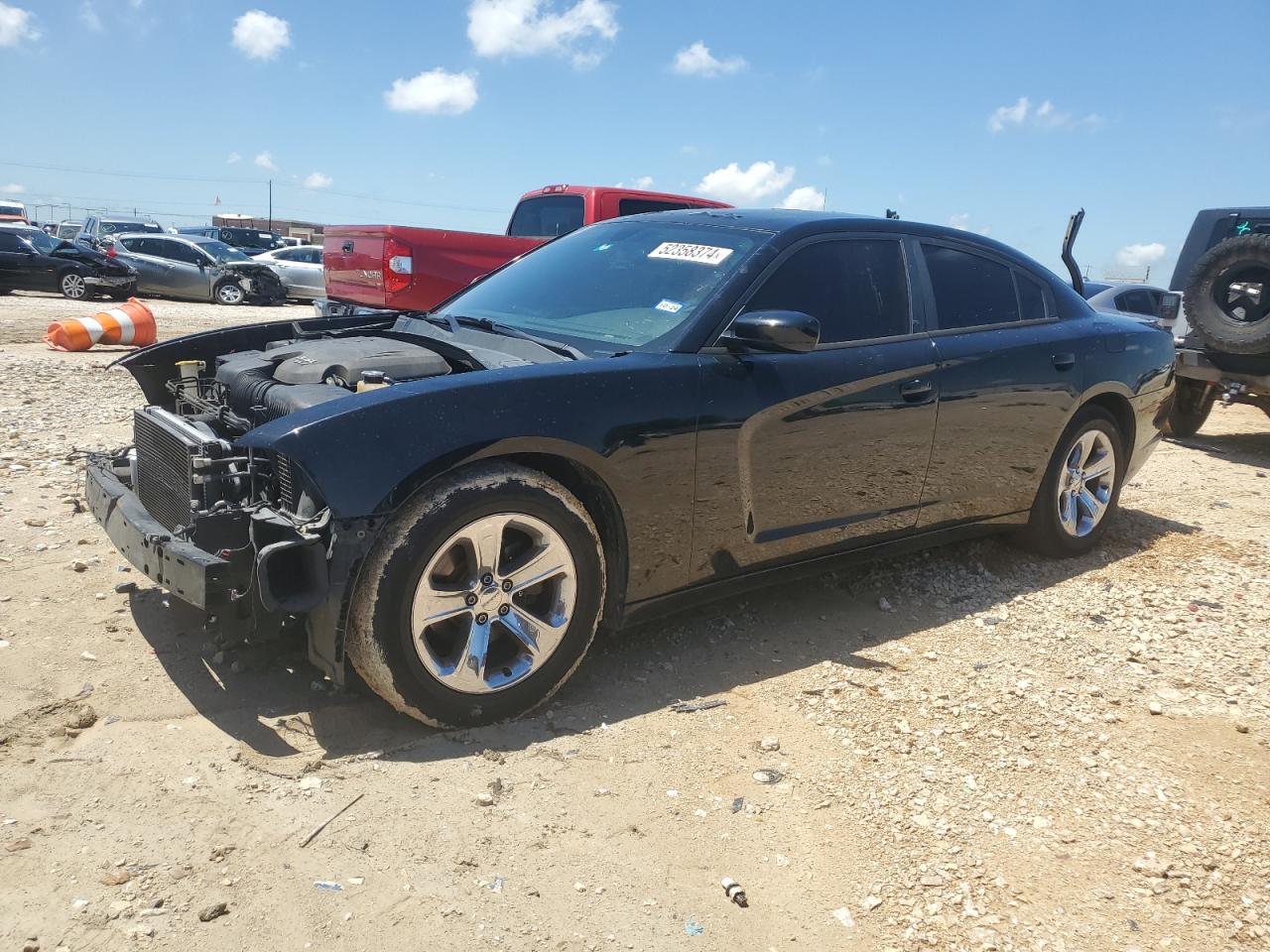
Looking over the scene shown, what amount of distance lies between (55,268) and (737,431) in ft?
63.4

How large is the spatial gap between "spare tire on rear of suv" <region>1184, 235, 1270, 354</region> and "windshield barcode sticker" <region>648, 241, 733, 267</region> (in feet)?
22.5

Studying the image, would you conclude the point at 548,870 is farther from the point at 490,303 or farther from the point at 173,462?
the point at 490,303

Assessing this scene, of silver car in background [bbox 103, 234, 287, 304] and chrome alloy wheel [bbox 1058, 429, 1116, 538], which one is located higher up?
silver car in background [bbox 103, 234, 287, 304]

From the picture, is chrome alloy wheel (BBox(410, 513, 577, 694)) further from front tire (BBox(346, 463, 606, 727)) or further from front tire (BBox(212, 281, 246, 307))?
front tire (BBox(212, 281, 246, 307))

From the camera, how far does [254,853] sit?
2492 millimetres

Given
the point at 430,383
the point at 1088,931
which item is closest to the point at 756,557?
the point at 430,383

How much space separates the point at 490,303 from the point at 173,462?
153 centimetres

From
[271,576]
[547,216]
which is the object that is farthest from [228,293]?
[271,576]

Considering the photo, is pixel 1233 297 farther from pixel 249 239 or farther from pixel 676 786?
pixel 249 239

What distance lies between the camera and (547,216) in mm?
10695

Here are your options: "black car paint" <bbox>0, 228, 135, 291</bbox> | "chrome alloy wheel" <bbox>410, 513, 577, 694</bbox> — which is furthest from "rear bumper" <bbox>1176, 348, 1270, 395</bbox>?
"black car paint" <bbox>0, 228, 135, 291</bbox>

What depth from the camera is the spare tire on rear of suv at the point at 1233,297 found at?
8570 mm

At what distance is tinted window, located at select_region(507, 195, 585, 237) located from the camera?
10.3 m

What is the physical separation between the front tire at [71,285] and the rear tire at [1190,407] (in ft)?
61.1
